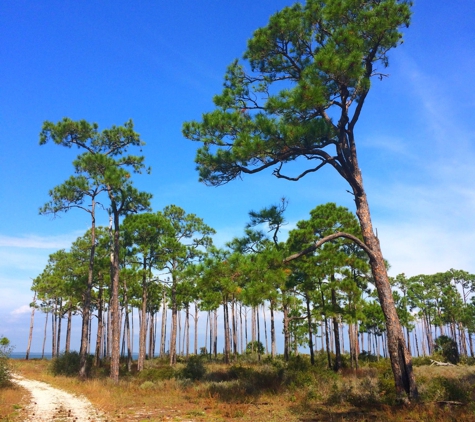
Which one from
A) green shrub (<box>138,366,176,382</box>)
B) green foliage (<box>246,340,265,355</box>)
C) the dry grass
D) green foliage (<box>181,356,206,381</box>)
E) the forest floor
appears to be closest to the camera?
the forest floor

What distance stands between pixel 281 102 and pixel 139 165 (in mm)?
12986

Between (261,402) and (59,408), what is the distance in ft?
19.7

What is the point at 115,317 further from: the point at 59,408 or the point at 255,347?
the point at 255,347

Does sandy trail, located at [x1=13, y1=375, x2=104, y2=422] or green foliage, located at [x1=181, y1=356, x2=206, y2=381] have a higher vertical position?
sandy trail, located at [x1=13, y1=375, x2=104, y2=422]

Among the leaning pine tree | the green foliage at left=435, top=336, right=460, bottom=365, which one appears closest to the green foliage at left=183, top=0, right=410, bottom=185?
the leaning pine tree

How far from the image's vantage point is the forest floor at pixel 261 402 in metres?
7.95

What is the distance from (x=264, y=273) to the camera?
346 inches

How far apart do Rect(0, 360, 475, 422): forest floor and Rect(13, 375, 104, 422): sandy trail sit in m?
0.03

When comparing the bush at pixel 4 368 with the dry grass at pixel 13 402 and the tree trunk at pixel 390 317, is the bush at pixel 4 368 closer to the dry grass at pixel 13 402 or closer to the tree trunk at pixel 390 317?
the dry grass at pixel 13 402

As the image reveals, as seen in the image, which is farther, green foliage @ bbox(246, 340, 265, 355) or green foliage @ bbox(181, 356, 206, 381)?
green foliage @ bbox(246, 340, 265, 355)

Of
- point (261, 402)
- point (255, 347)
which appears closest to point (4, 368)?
point (261, 402)

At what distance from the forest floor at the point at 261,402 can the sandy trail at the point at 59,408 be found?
0.09 ft

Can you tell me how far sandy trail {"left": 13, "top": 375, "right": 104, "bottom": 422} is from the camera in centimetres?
884

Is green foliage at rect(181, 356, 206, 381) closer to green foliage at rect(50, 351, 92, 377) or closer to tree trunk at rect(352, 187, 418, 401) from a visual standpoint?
green foliage at rect(50, 351, 92, 377)
